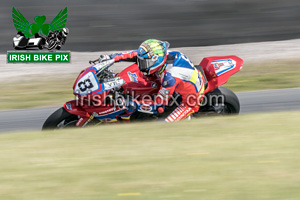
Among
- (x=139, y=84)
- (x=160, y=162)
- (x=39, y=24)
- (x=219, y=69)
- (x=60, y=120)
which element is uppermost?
(x=39, y=24)

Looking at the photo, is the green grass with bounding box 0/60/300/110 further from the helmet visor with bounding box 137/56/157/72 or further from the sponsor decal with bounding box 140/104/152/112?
the helmet visor with bounding box 137/56/157/72

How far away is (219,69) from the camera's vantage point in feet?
22.7

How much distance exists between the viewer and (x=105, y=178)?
4.11 m

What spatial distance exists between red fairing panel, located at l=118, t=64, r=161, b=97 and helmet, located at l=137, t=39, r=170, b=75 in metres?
0.32

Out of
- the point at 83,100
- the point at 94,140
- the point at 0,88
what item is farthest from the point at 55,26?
the point at 94,140

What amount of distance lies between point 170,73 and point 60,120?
4.97 feet

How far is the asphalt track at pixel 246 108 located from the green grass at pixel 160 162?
215 centimetres

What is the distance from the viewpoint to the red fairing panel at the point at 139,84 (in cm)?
671

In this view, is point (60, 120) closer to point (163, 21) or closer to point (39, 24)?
point (39, 24)

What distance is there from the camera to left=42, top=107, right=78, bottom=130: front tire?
21.1 ft

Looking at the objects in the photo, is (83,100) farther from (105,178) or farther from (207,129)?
(105,178)

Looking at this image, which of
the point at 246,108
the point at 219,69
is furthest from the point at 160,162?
the point at 246,108

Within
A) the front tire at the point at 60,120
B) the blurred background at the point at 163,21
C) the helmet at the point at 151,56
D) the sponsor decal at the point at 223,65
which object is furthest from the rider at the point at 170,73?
the blurred background at the point at 163,21

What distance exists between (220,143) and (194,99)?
170cm
